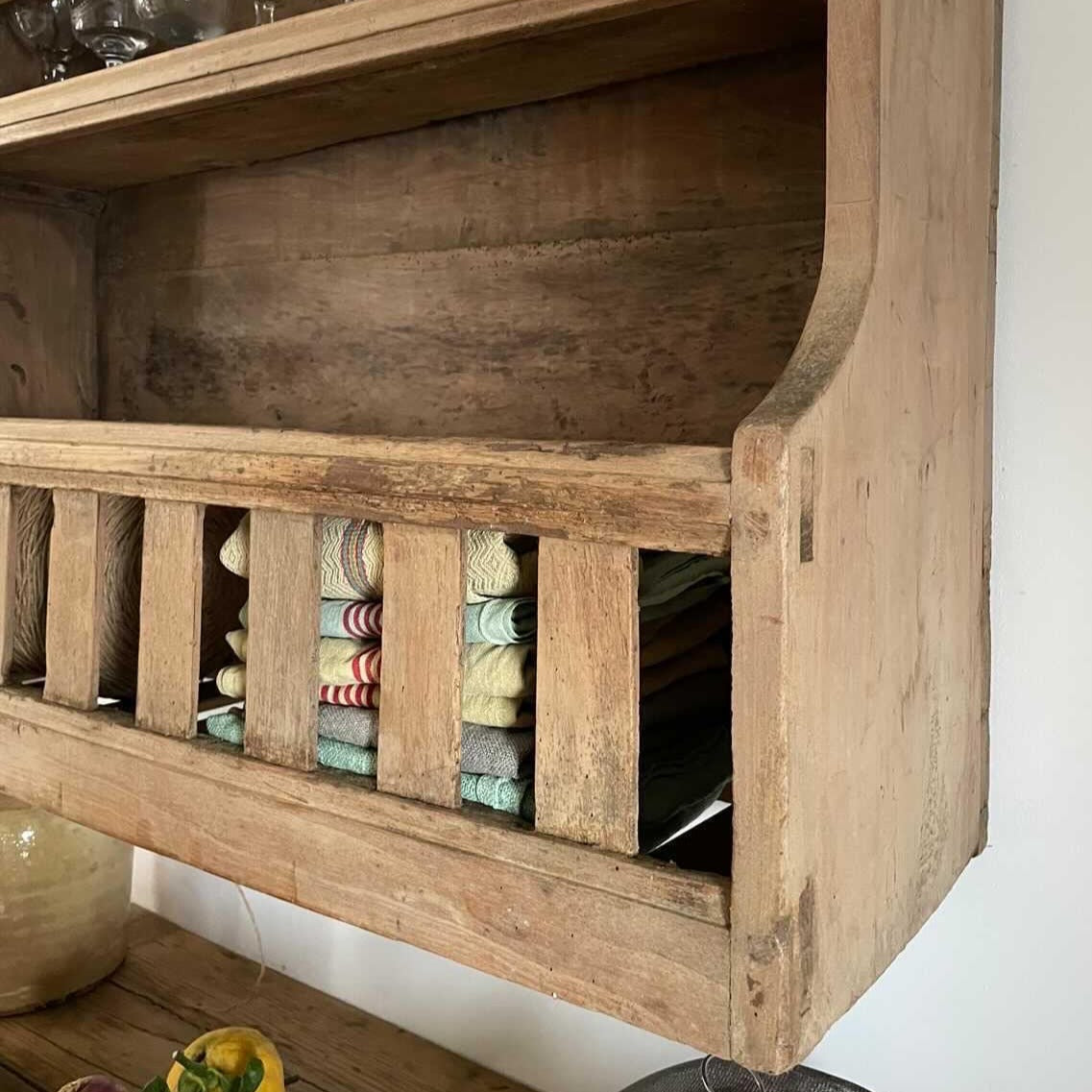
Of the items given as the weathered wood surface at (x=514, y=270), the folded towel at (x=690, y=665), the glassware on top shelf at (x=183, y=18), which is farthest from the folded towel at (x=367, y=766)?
the glassware on top shelf at (x=183, y=18)

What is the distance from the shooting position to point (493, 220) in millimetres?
1077

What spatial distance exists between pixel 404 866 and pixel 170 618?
255mm

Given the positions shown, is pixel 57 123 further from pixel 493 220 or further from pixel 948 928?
pixel 948 928

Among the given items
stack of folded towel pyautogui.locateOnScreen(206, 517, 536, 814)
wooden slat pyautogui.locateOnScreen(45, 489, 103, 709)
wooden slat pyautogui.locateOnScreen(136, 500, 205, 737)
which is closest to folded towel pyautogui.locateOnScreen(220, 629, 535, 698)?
stack of folded towel pyautogui.locateOnScreen(206, 517, 536, 814)

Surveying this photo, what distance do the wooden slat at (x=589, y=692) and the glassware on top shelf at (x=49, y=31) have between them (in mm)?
923

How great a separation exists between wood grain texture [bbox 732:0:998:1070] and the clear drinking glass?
0.74 m

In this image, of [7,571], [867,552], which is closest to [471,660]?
[867,552]

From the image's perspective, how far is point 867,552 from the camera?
65cm

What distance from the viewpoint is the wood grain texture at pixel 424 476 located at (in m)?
0.59

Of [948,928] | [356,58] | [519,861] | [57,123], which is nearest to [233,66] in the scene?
[356,58]

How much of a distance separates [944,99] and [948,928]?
1.95 ft

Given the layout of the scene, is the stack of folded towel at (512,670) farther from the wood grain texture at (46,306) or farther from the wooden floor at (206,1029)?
the wood grain texture at (46,306)

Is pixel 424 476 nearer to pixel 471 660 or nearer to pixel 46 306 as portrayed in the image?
pixel 471 660

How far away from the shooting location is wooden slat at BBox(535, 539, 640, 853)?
0.62m
